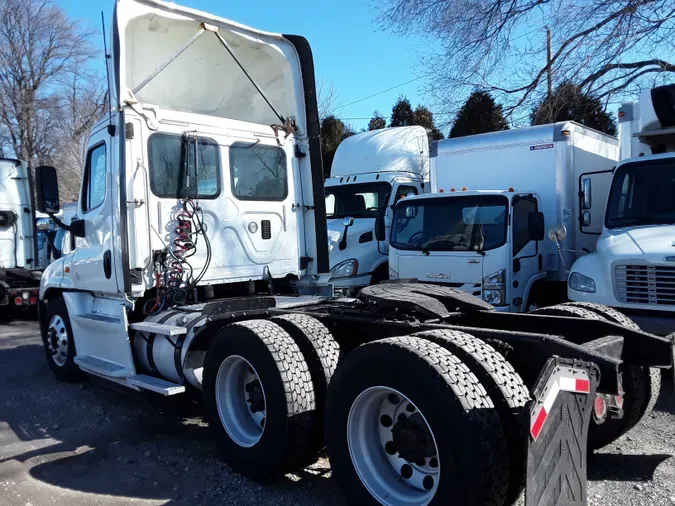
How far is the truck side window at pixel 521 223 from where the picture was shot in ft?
24.9

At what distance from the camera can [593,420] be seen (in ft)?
13.1

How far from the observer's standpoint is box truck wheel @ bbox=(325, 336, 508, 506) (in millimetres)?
2797

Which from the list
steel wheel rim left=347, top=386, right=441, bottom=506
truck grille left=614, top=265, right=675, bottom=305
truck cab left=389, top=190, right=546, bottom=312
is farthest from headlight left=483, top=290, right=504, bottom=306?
steel wheel rim left=347, top=386, right=441, bottom=506

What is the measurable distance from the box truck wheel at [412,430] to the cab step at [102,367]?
8.52 feet

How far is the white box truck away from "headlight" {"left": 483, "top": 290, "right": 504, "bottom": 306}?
0.04 feet

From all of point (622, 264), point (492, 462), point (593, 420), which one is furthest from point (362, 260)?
point (492, 462)

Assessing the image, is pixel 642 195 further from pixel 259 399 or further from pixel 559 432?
pixel 259 399

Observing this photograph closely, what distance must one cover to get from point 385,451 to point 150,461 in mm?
2144

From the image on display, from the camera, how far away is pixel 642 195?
6879 millimetres

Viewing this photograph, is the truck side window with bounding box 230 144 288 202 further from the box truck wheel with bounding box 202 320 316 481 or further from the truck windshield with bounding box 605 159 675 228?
the truck windshield with bounding box 605 159 675 228

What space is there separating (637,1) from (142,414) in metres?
13.0

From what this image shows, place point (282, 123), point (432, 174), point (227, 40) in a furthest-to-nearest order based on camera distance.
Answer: point (432, 174), point (282, 123), point (227, 40)

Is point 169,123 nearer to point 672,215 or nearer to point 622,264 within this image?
point 622,264

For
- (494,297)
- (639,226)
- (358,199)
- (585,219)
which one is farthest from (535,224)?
(358,199)
